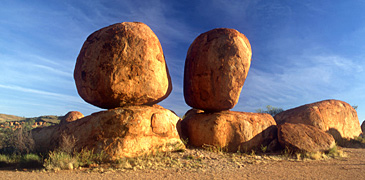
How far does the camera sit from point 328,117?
546 inches

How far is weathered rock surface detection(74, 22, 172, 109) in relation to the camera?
315 inches

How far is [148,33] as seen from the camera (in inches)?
346

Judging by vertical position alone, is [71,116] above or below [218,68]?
below

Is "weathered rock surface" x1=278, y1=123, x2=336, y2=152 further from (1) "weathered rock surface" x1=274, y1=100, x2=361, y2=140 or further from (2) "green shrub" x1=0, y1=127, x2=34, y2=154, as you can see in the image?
(2) "green shrub" x1=0, y1=127, x2=34, y2=154

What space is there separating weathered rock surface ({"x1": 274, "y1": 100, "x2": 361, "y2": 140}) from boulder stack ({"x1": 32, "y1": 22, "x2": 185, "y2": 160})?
8.47 metres

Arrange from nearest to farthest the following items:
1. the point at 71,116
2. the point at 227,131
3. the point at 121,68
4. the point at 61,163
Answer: the point at 61,163 < the point at 121,68 < the point at 227,131 < the point at 71,116

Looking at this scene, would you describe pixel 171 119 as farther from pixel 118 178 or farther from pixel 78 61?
pixel 78 61

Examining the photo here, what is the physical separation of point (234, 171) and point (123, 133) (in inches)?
140

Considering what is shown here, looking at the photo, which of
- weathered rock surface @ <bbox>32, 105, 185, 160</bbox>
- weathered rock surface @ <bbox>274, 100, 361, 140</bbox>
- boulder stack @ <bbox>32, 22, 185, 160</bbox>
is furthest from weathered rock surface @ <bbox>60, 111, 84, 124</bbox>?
weathered rock surface @ <bbox>274, 100, 361, 140</bbox>

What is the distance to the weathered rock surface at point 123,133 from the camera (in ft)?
24.2

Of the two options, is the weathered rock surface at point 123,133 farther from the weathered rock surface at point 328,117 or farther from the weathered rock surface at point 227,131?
the weathered rock surface at point 328,117

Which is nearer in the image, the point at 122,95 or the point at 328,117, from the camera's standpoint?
the point at 122,95

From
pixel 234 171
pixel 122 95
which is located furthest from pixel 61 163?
pixel 234 171

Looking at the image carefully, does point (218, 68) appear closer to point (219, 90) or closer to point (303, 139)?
point (219, 90)
